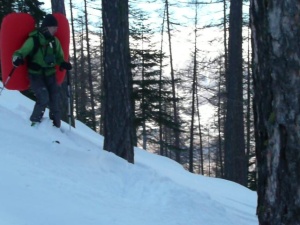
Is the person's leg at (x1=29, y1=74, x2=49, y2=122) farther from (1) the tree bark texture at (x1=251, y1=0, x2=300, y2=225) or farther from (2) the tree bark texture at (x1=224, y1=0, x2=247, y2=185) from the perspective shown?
(2) the tree bark texture at (x1=224, y1=0, x2=247, y2=185)

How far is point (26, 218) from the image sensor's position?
4.09m

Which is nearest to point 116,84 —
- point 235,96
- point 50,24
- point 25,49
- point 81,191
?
point 50,24

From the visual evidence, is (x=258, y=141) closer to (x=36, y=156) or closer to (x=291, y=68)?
(x=291, y=68)

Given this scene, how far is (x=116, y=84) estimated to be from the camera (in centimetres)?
761

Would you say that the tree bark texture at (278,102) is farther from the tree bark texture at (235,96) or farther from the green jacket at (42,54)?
the tree bark texture at (235,96)

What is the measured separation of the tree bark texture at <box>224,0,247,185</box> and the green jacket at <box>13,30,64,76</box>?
18.9 ft

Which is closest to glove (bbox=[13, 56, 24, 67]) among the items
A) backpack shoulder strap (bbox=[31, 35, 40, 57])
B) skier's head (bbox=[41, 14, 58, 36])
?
backpack shoulder strap (bbox=[31, 35, 40, 57])

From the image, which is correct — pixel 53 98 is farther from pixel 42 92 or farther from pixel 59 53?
pixel 59 53

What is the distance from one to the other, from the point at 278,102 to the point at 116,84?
4934mm

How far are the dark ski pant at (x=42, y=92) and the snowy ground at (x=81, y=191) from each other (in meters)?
0.24

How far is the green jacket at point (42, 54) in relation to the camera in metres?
7.45

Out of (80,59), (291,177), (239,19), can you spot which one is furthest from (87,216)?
(80,59)

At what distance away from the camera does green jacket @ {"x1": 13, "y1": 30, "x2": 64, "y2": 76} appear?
7.45m

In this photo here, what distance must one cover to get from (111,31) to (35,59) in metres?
1.32
